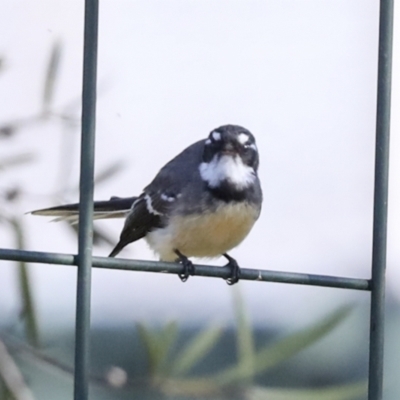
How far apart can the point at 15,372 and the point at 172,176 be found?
3.69 ft

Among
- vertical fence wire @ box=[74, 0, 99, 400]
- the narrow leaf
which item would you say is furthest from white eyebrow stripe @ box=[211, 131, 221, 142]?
vertical fence wire @ box=[74, 0, 99, 400]

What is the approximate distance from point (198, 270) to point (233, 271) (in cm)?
6

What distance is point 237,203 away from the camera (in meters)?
2.97

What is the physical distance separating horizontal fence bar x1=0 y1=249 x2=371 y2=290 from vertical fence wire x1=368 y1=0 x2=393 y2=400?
0.03 metres

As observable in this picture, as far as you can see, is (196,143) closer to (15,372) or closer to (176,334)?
(176,334)

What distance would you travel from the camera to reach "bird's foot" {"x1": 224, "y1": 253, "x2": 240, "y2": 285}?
7.54 ft

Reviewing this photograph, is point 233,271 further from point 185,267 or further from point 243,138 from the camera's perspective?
point 243,138

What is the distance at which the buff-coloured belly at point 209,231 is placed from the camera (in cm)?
296

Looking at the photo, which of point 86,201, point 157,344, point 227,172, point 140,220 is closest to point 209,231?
point 227,172

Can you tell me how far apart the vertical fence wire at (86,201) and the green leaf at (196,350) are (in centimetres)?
34

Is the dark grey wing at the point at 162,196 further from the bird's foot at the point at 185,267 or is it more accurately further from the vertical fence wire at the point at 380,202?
the vertical fence wire at the point at 380,202

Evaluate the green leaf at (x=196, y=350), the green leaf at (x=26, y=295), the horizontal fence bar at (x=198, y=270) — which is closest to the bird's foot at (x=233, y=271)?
the horizontal fence bar at (x=198, y=270)

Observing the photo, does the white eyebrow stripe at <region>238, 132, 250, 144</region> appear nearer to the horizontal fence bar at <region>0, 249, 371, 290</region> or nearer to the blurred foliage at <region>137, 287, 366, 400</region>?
the blurred foliage at <region>137, 287, 366, 400</region>

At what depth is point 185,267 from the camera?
2361mm
